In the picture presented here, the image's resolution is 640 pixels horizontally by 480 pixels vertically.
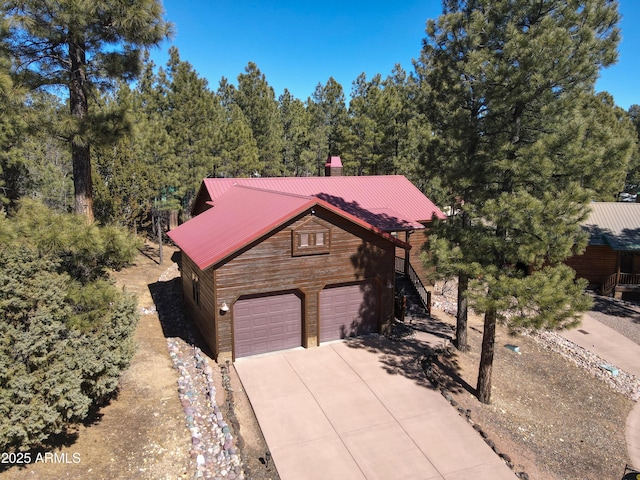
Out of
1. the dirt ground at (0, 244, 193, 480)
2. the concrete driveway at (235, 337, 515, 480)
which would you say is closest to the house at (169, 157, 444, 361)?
the concrete driveway at (235, 337, 515, 480)

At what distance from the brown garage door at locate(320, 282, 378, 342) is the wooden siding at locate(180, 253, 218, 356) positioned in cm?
361

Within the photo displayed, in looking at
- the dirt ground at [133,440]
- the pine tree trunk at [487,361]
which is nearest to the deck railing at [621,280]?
the pine tree trunk at [487,361]

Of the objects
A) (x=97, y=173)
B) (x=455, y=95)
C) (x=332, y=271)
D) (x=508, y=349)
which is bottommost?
(x=508, y=349)

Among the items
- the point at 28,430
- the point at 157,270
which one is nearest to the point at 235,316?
the point at 28,430

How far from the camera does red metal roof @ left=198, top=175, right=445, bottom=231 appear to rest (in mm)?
21266

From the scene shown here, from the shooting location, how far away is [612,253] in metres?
24.8

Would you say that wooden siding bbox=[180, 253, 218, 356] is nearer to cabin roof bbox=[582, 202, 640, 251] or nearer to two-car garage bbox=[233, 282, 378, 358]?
two-car garage bbox=[233, 282, 378, 358]

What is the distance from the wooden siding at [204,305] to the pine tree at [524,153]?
6.84 meters

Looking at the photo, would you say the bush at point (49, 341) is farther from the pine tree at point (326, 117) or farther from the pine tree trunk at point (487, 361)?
the pine tree at point (326, 117)

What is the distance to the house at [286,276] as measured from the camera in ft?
41.9

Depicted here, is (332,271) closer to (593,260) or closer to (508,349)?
(508,349)

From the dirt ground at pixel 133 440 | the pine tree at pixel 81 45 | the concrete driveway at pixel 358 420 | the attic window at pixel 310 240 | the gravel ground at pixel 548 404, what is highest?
the pine tree at pixel 81 45

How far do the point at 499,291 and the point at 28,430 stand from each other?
10065 millimetres

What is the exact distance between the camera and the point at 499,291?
34.4 ft
